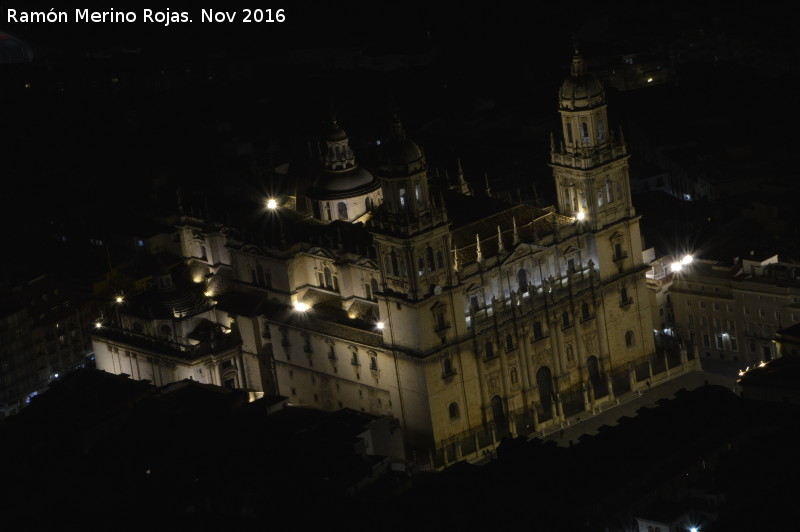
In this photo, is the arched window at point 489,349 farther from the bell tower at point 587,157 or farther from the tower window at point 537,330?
the bell tower at point 587,157

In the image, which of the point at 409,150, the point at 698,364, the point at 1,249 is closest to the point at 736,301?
the point at 698,364

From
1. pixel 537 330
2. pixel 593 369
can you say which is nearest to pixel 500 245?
pixel 537 330

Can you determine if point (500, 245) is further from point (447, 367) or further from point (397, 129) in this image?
point (397, 129)

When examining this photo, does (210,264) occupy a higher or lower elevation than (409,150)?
lower

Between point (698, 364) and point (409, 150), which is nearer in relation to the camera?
point (409, 150)

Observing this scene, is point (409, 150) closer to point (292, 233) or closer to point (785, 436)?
point (292, 233)

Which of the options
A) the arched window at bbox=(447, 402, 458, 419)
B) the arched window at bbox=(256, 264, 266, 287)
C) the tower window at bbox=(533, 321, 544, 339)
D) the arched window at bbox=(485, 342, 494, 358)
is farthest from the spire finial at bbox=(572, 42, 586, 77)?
the arched window at bbox=(256, 264, 266, 287)

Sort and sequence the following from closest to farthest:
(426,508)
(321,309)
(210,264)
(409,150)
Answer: (426,508)
(409,150)
(321,309)
(210,264)
